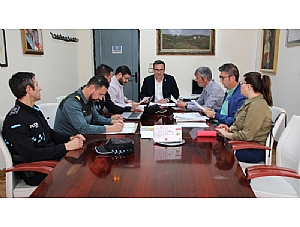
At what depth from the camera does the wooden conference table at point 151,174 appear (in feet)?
4.09

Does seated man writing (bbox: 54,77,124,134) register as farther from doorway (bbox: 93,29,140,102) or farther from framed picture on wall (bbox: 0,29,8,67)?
doorway (bbox: 93,29,140,102)

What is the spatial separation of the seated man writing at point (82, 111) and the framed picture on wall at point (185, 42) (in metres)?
3.22

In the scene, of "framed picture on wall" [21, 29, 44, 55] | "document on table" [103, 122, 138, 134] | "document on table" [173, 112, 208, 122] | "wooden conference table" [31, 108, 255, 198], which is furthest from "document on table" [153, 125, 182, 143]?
"framed picture on wall" [21, 29, 44, 55]

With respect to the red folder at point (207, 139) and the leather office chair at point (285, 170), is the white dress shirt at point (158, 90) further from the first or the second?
the leather office chair at point (285, 170)

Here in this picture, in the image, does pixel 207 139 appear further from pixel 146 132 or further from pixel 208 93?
pixel 208 93

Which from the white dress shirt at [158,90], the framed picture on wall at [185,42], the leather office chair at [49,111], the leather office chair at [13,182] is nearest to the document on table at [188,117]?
the leather office chair at [49,111]

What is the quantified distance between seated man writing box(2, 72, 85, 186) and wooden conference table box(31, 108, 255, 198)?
155mm

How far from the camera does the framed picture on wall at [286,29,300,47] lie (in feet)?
12.0

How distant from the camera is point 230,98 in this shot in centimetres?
286

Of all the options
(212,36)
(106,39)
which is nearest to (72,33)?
(106,39)

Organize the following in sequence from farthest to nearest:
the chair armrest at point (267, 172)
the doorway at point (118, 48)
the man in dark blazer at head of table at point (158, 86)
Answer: the doorway at point (118, 48), the man in dark blazer at head of table at point (158, 86), the chair armrest at point (267, 172)

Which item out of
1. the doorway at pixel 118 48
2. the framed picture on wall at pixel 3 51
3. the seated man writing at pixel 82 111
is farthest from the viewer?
the doorway at pixel 118 48
